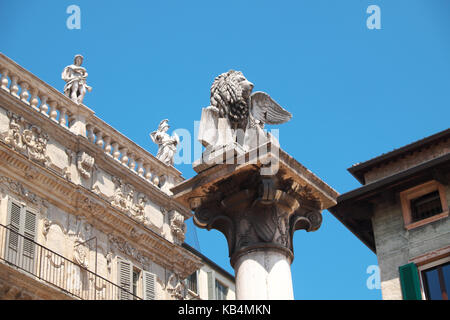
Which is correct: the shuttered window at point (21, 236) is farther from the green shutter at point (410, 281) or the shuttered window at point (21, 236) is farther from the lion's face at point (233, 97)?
the green shutter at point (410, 281)

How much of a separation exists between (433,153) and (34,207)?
10.8m

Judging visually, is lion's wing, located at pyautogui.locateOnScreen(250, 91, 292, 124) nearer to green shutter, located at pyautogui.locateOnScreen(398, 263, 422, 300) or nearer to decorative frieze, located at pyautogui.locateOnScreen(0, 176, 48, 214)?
decorative frieze, located at pyautogui.locateOnScreen(0, 176, 48, 214)

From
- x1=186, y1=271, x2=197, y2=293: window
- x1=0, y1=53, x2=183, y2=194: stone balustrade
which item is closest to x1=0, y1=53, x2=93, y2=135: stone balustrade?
x1=0, y1=53, x2=183, y2=194: stone balustrade

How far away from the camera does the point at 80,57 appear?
24875 mm

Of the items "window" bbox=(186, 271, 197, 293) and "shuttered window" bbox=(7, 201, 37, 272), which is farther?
"window" bbox=(186, 271, 197, 293)

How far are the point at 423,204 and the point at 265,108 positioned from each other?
11.9m

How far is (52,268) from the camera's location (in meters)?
20.9

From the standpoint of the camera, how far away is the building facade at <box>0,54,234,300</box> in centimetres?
2073

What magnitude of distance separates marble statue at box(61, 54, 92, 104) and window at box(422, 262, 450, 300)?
918cm

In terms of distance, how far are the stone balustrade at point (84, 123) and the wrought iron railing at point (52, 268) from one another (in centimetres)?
316
